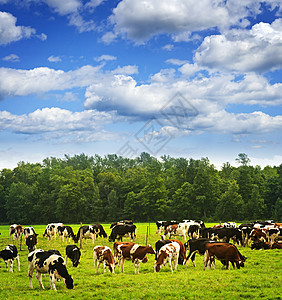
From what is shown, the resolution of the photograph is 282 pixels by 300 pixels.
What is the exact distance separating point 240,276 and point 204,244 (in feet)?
12.1

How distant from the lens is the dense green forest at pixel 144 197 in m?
79.6

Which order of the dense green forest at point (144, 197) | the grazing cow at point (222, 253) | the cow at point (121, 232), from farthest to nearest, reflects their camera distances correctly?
the dense green forest at point (144, 197)
the cow at point (121, 232)
the grazing cow at point (222, 253)

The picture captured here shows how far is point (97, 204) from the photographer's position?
3435 inches

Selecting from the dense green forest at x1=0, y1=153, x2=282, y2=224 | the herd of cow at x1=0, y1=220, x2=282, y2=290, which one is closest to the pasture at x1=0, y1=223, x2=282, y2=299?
the herd of cow at x1=0, y1=220, x2=282, y2=290

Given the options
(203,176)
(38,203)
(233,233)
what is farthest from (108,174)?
(233,233)

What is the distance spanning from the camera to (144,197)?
286ft

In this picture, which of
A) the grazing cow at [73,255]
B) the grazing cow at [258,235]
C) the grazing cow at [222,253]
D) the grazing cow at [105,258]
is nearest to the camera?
the grazing cow at [222,253]

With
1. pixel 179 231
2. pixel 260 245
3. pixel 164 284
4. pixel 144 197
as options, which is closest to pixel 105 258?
pixel 164 284

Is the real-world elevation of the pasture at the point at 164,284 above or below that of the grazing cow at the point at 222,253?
below

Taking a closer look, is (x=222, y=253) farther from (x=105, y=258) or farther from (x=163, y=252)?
(x=105, y=258)

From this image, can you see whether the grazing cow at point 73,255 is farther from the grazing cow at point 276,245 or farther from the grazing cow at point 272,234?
the grazing cow at point 272,234

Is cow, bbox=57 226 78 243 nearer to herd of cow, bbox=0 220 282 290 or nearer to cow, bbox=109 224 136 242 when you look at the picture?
herd of cow, bbox=0 220 282 290

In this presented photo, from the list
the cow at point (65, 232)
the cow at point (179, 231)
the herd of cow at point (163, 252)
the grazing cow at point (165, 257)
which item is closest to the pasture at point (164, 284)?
the grazing cow at point (165, 257)

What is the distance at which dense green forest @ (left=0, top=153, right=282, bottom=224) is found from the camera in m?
79.6
